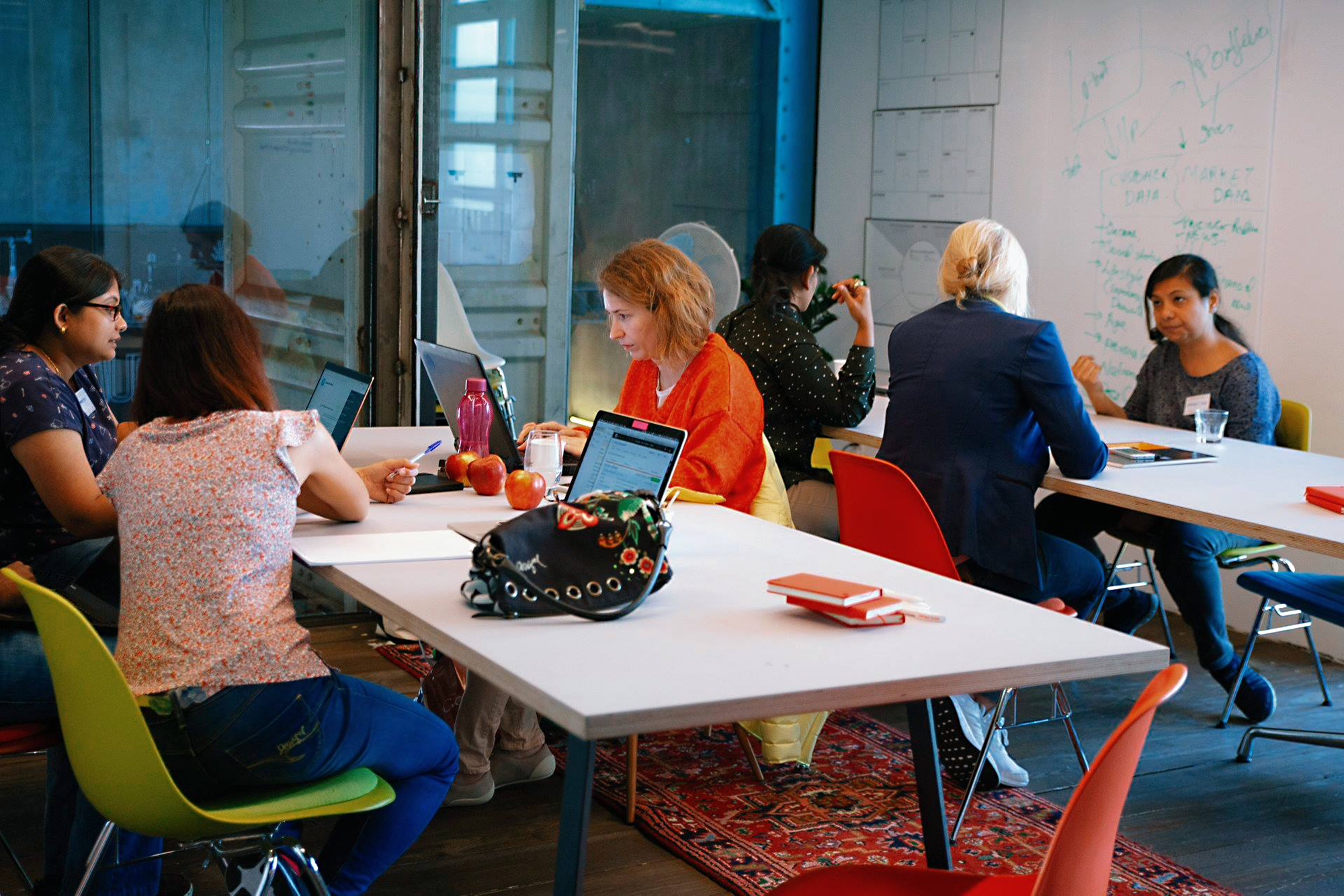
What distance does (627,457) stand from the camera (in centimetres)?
258

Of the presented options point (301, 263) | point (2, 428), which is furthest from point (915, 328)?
point (301, 263)

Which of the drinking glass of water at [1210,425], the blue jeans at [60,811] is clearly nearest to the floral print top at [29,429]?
the blue jeans at [60,811]

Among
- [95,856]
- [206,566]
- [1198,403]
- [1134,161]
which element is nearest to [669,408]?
[206,566]

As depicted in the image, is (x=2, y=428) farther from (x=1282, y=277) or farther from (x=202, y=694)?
(x=1282, y=277)

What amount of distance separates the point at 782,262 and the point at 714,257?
1637mm

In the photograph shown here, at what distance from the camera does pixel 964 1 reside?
19.6ft

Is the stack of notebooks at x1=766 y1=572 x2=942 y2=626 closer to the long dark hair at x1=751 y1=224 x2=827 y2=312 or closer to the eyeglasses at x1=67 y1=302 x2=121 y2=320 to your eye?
the eyeglasses at x1=67 y1=302 x2=121 y2=320

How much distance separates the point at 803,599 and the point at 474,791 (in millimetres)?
1527

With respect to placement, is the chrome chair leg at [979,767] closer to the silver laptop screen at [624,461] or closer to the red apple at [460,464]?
the silver laptop screen at [624,461]

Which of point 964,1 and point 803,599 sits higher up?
point 964,1

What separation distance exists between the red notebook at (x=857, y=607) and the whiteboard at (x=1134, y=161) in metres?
3.39

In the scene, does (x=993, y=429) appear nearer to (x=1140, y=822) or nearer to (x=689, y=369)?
(x=689, y=369)

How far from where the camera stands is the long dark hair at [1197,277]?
170 inches

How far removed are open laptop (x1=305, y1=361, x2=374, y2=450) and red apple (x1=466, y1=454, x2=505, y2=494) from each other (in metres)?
0.44
